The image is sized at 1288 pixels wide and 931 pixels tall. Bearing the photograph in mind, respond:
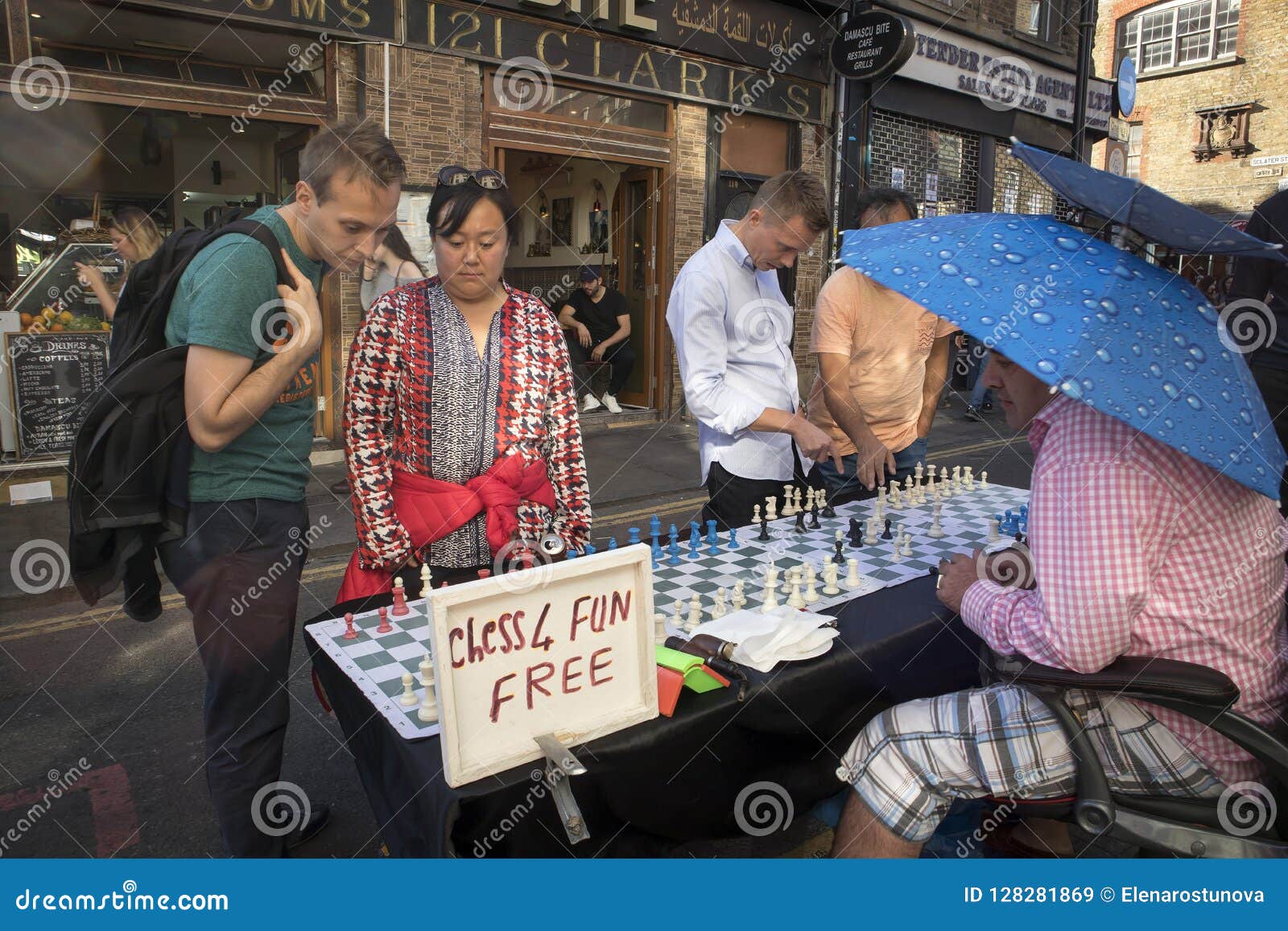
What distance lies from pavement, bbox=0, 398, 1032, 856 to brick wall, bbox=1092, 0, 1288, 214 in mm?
25960

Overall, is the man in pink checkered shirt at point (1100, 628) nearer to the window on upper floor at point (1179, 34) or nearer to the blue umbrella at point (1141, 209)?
the blue umbrella at point (1141, 209)

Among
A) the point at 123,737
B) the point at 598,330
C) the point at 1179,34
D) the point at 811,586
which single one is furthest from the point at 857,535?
the point at 1179,34

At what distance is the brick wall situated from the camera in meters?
25.5

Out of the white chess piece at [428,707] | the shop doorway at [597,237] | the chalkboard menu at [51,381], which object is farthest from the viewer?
the shop doorway at [597,237]

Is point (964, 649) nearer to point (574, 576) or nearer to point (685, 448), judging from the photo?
point (574, 576)

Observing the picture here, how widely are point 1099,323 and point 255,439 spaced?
2.10 meters

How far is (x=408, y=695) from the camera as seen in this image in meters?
2.00

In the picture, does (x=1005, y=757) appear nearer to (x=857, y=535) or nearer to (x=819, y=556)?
(x=819, y=556)

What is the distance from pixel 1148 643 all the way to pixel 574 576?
1.23 m

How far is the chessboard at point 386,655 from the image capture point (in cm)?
195

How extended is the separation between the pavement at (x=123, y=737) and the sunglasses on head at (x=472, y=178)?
2.22 metres

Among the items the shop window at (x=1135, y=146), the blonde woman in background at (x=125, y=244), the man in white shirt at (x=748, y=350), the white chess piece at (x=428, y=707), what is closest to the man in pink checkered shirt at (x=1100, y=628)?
the white chess piece at (x=428, y=707)

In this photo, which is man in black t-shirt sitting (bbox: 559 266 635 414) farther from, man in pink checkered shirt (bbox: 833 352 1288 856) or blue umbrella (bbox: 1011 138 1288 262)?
blue umbrella (bbox: 1011 138 1288 262)

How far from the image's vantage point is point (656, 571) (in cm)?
290
